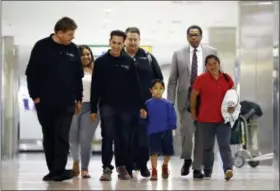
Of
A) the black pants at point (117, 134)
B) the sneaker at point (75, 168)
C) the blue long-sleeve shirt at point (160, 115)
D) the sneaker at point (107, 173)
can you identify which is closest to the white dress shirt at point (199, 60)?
the blue long-sleeve shirt at point (160, 115)

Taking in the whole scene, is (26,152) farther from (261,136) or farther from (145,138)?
(145,138)

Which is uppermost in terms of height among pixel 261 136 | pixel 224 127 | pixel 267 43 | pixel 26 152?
pixel 267 43

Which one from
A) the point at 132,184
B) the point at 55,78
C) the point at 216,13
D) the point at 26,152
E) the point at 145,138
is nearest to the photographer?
the point at 55,78

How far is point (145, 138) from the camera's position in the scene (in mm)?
2951

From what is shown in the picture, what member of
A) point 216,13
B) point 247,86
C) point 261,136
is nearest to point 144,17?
point 216,13

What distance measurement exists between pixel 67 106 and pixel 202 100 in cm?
68

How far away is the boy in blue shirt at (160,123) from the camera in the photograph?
2.27m

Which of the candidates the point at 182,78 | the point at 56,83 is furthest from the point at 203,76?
the point at 56,83

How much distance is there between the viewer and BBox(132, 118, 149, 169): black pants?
2.75 m

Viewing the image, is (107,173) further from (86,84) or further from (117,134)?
(86,84)

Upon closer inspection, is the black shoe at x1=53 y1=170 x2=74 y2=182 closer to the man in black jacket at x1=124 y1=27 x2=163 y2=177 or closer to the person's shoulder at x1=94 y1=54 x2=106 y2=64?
the man in black jacket at x1=124 y1=27 x2=163 y2=177

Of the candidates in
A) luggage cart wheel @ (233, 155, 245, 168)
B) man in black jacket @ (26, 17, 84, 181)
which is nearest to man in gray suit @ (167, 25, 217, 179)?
man in black jacket @ (26, 17, 84, 181)

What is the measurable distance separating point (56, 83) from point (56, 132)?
382 millimetres

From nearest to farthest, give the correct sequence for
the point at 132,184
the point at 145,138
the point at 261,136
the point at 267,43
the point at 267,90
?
the point at 145,138, the point at 132,184, the point at 267,43, the point at 261,136, the point at 267,90
